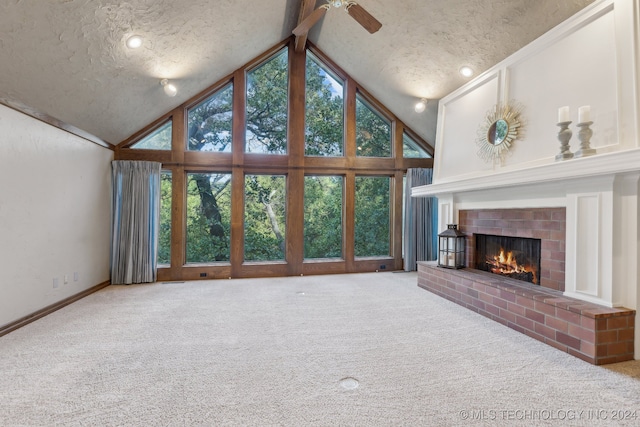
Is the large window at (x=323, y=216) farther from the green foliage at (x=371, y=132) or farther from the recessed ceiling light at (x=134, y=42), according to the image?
the recessed ceiling light at (x=134, y=42)

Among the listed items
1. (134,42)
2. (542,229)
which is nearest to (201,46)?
(134,42)

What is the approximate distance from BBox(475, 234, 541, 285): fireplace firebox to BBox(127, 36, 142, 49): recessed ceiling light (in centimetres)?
486

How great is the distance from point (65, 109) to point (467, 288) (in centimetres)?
521

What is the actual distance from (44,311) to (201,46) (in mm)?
3775

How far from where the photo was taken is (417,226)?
19.5ft

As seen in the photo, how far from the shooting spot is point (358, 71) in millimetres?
5570

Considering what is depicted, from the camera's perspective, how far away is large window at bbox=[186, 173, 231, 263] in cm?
540

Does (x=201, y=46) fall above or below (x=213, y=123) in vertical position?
above

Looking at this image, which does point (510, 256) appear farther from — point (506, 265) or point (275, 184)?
point (275, 184)

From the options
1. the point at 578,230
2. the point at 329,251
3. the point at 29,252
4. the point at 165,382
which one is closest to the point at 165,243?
the point at 29,252

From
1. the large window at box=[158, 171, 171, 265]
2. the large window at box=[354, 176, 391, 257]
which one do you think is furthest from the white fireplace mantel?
the large window at box=[158, 171, 171, 265]

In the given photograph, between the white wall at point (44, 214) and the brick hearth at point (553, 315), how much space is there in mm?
4800

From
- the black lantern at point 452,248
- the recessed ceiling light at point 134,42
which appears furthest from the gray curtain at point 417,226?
the recessed ceiling light at point 134,42

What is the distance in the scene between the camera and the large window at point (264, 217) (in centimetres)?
557
